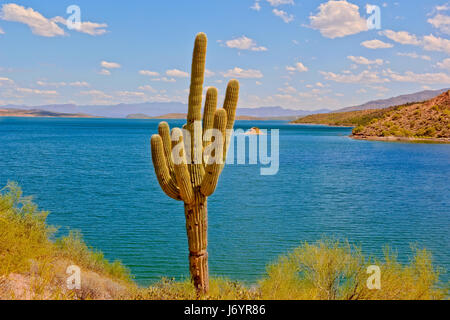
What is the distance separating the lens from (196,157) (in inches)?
301

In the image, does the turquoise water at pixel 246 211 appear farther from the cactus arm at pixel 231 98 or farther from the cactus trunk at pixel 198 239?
the cactus arm at pixel 231 98

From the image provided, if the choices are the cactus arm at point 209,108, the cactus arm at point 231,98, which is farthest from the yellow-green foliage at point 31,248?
the cactus arm at point 231,98

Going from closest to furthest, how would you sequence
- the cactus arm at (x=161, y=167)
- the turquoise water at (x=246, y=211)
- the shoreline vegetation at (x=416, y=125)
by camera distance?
1. the cactus arm at (x=161, y=167)
2. the turquoise water at (x=246, y=211)
3. the shoreline vegetation at (x=416, y=125)

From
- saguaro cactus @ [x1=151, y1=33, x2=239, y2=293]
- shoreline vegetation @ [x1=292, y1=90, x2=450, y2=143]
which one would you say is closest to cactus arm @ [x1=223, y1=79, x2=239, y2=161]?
saguaro cactus @ [x1=151, y1=33, x2=239, y2=293]

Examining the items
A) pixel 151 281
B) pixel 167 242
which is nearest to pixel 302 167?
pixel 167 242

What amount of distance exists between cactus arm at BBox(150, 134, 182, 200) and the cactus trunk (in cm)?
42

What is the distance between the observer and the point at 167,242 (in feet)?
49.2

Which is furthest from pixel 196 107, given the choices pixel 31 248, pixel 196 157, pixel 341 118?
pixel 341 118

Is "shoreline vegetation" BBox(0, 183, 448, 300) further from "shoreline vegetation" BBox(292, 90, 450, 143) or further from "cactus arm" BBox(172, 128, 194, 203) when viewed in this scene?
"shoreline vegetation" BBox(292, 90, 450, 143)

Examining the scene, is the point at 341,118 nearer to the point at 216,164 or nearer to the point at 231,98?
the point at 231,98

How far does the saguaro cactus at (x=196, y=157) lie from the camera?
748 centimetres
